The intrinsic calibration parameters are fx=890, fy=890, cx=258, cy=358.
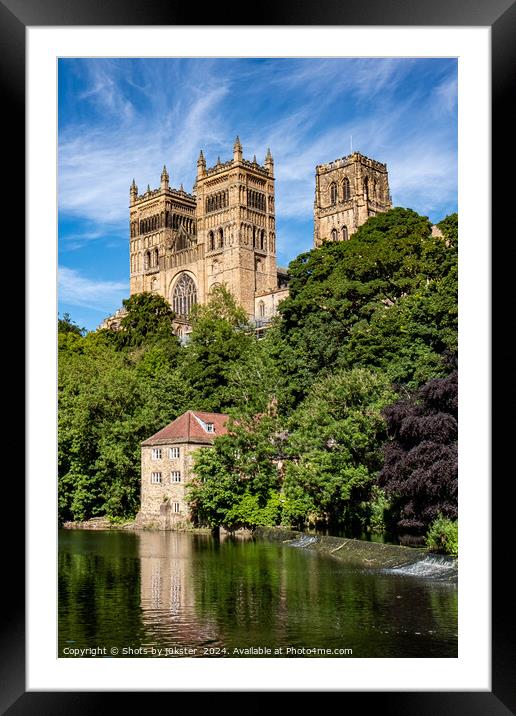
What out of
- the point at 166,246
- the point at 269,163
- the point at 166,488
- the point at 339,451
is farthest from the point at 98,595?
the point at 166,246

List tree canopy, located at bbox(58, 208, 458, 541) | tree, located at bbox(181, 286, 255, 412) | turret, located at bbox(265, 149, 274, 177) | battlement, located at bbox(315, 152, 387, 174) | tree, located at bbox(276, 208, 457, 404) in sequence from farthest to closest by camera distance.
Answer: battlement, located at bbox(315, 152, 387, 174)
turret, located at bbox(265, 149, 274, 177)
tree, located at bbox(181, 286, 255, 412)
tree, located at bbox(276, 208, 457, 404)
tree canopy, located at bbox(58, 208, 458, 541)

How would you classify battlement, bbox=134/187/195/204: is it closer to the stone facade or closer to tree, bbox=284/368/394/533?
the stone facade

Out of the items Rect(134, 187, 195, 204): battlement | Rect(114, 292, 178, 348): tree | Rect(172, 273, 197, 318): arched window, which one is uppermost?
Rect(134, 187, 195, 204): battlement

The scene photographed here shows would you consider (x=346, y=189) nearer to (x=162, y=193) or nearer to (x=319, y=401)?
(x=162, y=193)

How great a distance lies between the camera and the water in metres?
9.77

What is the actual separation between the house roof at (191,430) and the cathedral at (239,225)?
32.7m

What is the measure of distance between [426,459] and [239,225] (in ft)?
170

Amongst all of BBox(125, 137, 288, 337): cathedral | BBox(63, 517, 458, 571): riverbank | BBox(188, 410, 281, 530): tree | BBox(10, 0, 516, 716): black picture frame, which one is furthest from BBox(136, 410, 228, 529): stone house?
BBox(125, 137, 288, 337): cathedral

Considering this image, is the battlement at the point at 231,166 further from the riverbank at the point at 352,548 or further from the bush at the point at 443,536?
the bush at the point at 443,536

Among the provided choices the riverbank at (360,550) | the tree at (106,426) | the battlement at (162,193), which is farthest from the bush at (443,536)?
the battlement at (162,193)

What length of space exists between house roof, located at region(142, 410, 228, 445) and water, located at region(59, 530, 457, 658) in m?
9.91
